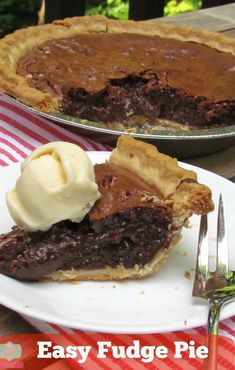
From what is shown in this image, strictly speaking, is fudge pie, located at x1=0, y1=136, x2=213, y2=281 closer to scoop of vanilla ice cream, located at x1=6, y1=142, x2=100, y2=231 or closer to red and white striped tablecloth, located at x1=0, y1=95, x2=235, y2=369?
scoop of vanilla ice cream, located at x1=6, y1=142, x2=100, y2=231

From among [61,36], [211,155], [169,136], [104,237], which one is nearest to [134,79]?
[61,36]

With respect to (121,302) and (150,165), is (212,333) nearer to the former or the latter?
(121,302)

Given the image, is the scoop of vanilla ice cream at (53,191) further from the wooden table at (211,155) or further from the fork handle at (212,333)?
the fork handle at (212,333)

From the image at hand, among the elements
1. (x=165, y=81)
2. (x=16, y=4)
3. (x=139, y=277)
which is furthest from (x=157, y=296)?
(x=16, y=4)

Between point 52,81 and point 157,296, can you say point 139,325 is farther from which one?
point 52,81

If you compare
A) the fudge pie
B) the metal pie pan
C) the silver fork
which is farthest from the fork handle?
the metal pie pan

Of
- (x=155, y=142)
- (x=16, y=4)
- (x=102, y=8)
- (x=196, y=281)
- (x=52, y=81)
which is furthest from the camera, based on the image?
(x=102, y=8)

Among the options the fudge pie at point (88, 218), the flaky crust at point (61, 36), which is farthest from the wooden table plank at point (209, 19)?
the fudge pie at point (88, 218)
